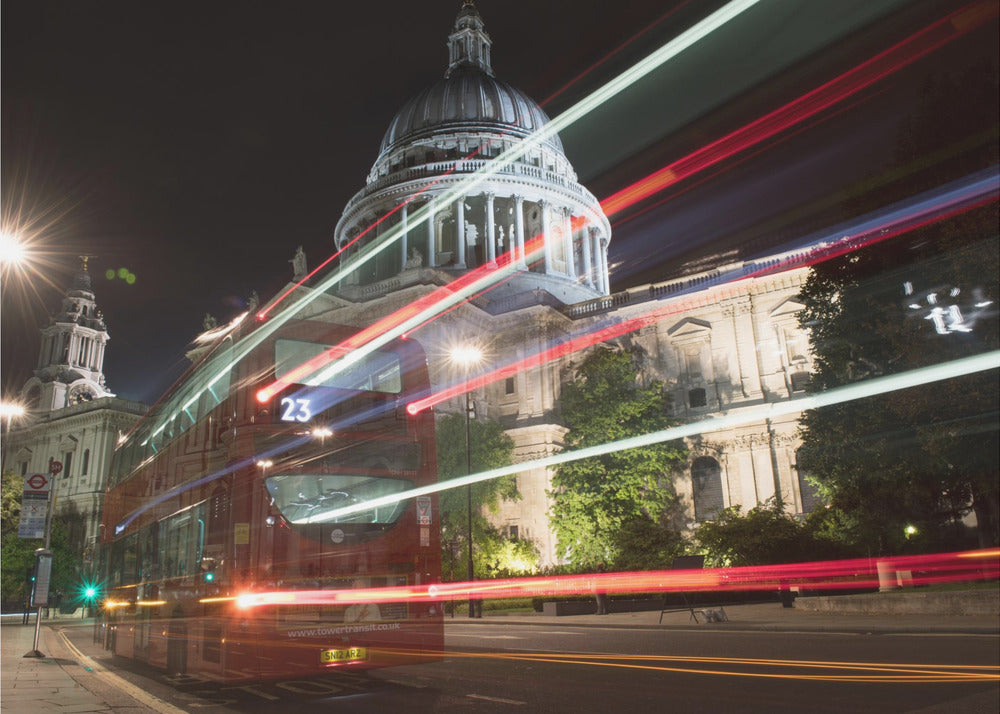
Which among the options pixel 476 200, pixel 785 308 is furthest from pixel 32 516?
pixel 476 200

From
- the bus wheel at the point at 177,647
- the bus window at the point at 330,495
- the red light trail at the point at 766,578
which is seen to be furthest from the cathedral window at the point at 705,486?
the bus window at the point at 330,495

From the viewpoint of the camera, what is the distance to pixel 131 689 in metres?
10.3

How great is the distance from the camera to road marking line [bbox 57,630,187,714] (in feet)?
27.1

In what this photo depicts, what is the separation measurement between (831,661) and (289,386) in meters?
7.88

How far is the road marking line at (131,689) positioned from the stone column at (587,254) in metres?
58.3

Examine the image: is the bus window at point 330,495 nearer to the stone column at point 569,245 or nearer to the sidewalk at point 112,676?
the sidewalk at point 112,676

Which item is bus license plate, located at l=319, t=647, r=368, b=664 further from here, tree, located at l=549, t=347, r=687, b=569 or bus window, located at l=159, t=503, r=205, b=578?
tree, located at l=549, t=347, r=687, b=569

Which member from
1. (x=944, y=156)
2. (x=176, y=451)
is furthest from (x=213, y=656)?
(x=944, y=156)

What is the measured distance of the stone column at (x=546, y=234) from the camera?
67.3 metres

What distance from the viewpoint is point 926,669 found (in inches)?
361

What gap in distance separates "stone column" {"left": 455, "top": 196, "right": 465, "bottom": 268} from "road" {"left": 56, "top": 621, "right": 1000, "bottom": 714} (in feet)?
166

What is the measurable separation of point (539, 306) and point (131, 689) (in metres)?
42.2

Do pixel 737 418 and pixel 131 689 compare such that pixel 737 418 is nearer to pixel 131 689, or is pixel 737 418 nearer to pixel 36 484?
pixel 36 484

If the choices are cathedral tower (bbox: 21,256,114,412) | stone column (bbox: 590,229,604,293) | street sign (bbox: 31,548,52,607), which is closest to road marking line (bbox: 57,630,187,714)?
street sign (bbox: 31,548,52,607)
